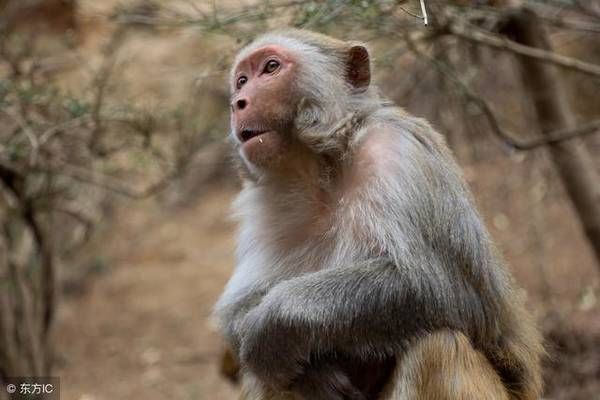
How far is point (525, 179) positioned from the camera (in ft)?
31.1

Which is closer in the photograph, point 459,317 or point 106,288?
point 459,317

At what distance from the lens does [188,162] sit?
806 cm

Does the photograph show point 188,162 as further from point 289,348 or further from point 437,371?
point 437,371

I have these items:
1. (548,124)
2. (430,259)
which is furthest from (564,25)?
(430,259)

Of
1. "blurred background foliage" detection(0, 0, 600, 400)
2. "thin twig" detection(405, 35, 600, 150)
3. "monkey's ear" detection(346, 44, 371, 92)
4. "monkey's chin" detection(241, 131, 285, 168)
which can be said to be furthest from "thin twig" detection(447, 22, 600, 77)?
"monkey's chin" detection(241, 131, 285, 168)

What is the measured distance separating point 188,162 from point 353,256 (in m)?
3.73

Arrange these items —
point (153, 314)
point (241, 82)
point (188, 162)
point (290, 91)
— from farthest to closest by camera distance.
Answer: point (153, 314), point (188, 162), point (241, 82), point (290, 91)

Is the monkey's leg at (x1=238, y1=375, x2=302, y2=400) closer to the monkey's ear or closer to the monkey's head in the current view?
the monkey's head

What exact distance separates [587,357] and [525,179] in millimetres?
1817

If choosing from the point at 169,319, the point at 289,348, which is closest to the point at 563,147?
the point at 289,348

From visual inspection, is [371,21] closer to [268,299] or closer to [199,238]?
[268,299]

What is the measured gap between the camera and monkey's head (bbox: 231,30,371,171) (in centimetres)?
463

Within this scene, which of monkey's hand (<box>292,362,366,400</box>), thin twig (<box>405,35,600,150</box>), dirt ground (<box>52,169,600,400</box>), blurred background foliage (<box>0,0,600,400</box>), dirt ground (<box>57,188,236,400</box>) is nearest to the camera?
monkey's hand (<box>292,362,366,400</box>)

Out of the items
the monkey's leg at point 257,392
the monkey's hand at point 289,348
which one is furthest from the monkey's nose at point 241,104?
the monkey's leg at point 257,392
